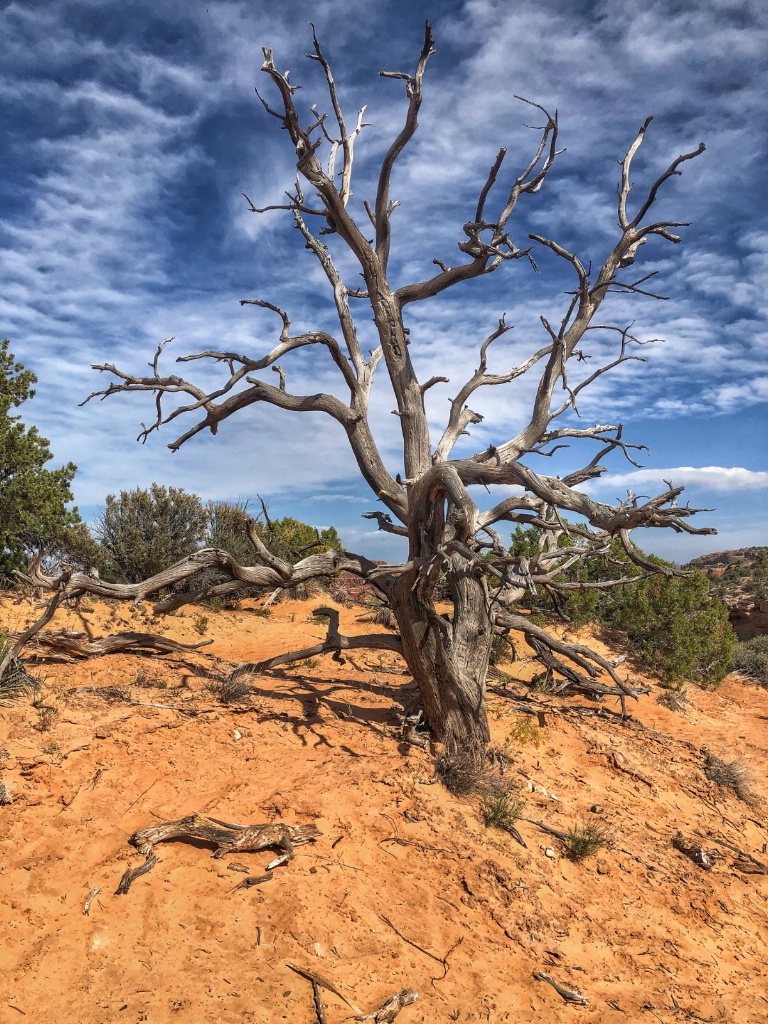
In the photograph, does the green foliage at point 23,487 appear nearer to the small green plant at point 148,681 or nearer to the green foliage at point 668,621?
the small green plant at point 148,681

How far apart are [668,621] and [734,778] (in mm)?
5800

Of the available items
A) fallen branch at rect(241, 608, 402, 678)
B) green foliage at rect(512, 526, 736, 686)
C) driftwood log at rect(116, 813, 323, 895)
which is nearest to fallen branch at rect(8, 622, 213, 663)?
fallen branch at rect(241, 608, 402, 678)

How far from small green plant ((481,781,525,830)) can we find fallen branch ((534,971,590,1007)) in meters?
1.49

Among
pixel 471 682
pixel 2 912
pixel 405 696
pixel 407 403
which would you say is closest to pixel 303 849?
pixel 2 912

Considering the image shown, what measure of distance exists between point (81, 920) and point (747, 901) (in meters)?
5.47

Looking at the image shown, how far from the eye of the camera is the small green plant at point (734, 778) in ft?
25.5

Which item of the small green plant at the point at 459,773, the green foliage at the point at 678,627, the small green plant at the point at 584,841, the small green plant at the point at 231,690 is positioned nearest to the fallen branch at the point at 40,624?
Answer: the small green plant at the point at 231,690

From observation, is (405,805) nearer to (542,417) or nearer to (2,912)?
(2,912)

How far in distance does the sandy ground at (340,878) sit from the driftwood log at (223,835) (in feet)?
0.28

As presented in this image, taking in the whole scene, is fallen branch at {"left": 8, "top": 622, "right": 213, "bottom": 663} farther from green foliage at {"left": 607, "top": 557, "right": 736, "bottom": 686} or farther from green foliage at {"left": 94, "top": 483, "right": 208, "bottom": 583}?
green foliage at {"left": 607, "top": 557, "right": 736, "bottom": 686}

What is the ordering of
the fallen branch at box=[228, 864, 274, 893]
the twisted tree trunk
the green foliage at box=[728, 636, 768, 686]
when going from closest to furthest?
the fallen branch at box=[228, 864, 274, 893], the twisted tree trunk, the green foliage at box=[728, 636, 768, 686]

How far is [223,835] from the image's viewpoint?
193 inches

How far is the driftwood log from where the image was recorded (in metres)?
4.79

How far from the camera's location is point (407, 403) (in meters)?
7.46
